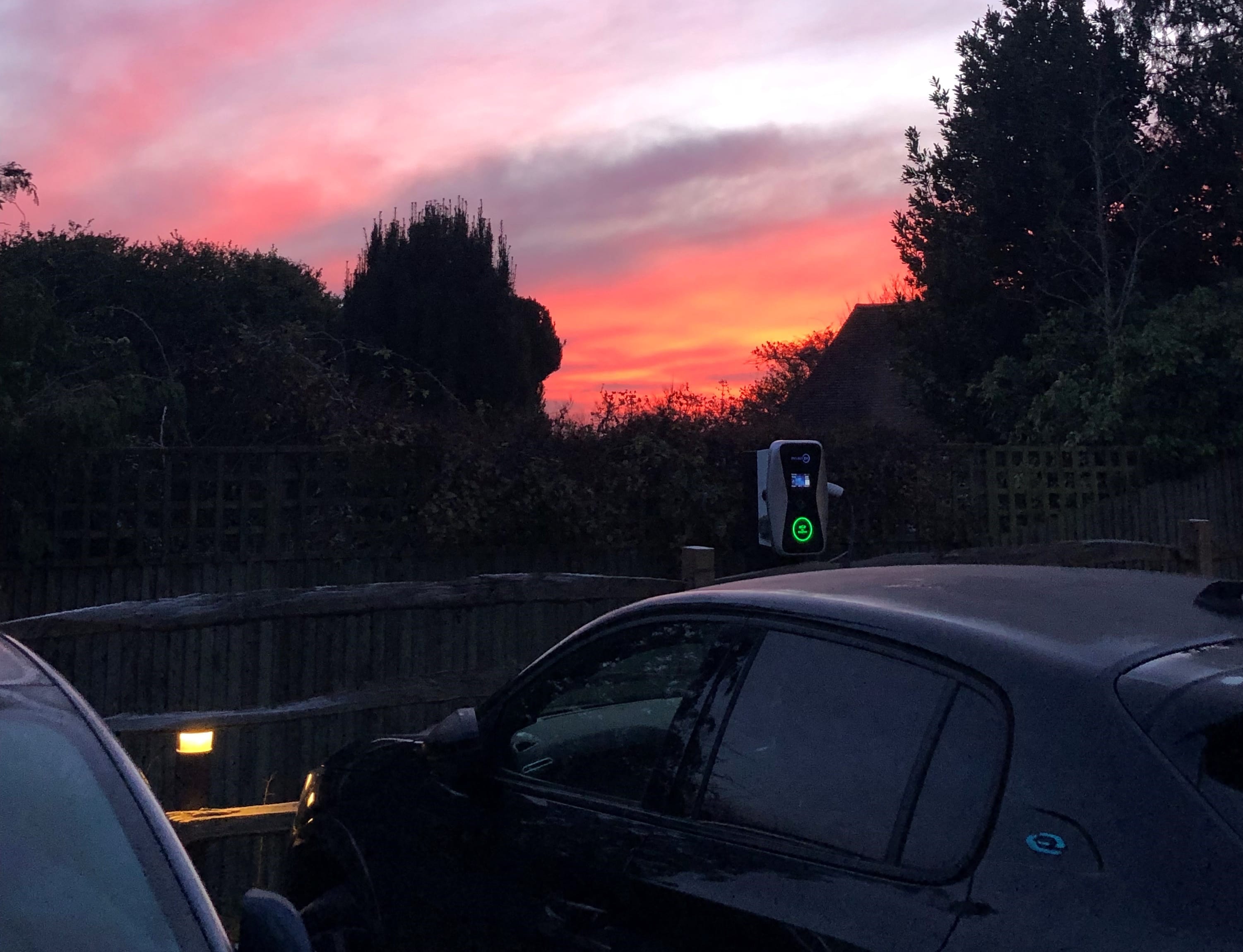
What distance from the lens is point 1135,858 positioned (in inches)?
73.6

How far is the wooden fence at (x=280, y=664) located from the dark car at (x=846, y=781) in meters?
1.99

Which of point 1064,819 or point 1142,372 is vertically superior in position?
point 1142,372

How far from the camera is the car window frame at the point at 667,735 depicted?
106 inches

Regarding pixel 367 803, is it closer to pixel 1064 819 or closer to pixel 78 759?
pixel 78 759

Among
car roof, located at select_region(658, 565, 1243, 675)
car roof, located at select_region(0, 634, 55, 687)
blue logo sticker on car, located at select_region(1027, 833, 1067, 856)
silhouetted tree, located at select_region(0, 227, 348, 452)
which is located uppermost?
silhouetted tree, located at select_region(0, 227, 348, 452)

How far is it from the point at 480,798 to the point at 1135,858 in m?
1.82

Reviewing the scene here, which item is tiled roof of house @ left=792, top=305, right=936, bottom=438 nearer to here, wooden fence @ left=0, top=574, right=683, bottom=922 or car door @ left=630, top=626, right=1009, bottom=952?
wooden fence @ left=0, top=574, right=683, bottom=922

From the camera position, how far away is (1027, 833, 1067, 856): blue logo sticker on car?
6.37ft

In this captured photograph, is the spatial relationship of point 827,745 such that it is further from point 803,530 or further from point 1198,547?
point 1198,547

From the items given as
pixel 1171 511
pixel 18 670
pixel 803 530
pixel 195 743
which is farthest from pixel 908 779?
pixel 1171 511

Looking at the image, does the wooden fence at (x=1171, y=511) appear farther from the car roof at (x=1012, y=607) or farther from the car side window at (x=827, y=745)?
the car side window at (x=827, y=745)

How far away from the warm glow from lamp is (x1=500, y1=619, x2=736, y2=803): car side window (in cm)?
197

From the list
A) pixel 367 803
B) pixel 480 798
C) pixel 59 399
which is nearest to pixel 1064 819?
→ pixel 480 798

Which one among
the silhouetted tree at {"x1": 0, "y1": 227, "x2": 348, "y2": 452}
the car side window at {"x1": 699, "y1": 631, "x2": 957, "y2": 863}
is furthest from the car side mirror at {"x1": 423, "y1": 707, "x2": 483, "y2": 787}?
the silhouetted tree at {"x1": 0, "y1": 227, "x2": 348, "y2": 452}
